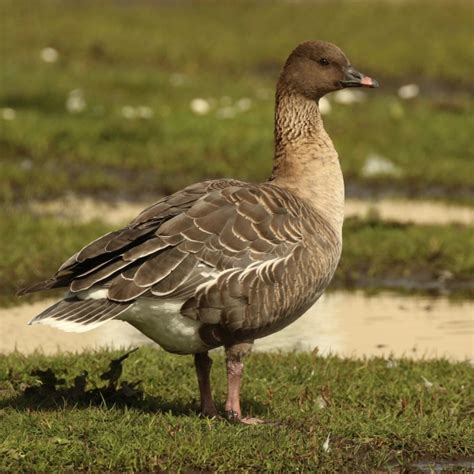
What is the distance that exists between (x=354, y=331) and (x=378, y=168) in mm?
6003

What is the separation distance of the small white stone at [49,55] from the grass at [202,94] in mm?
161

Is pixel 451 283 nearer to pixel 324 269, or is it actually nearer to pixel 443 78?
pixel 324 269

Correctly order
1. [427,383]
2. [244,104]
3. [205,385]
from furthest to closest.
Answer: [244,104], [427,383], [205,385]

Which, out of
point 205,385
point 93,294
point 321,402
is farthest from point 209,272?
point 321,402

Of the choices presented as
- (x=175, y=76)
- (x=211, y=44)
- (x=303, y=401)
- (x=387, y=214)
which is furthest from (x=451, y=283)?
(x=211, y=44)

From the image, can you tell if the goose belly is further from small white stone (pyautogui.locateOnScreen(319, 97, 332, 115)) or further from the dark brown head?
small white stone (pyautogui.locateOnScreen(319, 97, 332, 115))

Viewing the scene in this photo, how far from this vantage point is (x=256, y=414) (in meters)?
7.48

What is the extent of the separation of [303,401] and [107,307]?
159 cm

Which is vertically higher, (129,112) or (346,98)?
(129,112)

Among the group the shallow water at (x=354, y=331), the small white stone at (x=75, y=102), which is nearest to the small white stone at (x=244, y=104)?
the small white stone at (x=75, y=102)

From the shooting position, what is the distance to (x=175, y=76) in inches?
829

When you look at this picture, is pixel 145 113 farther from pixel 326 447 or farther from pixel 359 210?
pixel 326 447

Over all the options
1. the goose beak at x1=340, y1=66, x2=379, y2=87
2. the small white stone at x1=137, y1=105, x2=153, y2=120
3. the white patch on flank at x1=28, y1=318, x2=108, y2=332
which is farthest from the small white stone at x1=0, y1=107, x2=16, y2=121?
the white patch on flank at x1=28, y1=318, x2=108, y2=332

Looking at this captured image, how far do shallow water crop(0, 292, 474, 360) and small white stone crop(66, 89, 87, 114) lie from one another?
7.76 meters
